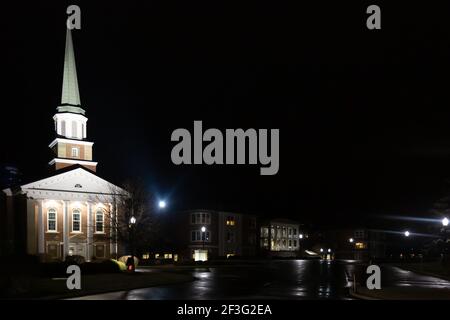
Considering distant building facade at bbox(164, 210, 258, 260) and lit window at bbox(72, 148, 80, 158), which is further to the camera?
distant building facade at bbox(164, 210, 258, 260)

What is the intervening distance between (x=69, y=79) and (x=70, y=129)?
7.28 meters

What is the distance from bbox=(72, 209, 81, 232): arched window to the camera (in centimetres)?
6392

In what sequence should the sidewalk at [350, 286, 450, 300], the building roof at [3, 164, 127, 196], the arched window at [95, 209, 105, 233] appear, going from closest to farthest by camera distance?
the sidewalk at [350, 286, 450, 300] → the building roof at [3, 164, 127, 196] → the arched window at [95, 209, 105, 233]

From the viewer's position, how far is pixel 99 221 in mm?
65875

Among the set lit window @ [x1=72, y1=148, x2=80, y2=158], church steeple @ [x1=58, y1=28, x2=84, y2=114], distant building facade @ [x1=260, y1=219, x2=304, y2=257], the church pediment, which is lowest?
distant building facade @ [x1=260, y1=219, x2=304, y2=257]

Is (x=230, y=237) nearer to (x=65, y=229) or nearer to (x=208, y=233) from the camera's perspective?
(x=208, y=233)

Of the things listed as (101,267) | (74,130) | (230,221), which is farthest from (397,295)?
(230,221)

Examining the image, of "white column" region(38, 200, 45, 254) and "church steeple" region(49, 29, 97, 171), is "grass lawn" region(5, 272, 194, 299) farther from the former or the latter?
"church steeple" region(49, 29, 97, 171)

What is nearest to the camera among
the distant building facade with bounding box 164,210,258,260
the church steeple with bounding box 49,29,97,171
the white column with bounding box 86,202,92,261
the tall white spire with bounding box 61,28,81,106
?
the white column with bounding box 86,202,92,261

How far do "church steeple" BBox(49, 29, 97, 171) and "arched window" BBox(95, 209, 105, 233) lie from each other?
6963 mm

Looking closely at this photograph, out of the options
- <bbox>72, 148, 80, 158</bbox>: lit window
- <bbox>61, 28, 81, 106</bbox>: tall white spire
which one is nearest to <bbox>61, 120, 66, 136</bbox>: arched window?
<bbox>72, 148, 80, 158</bbox>: lit window

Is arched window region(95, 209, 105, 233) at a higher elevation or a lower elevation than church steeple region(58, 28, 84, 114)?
lower
